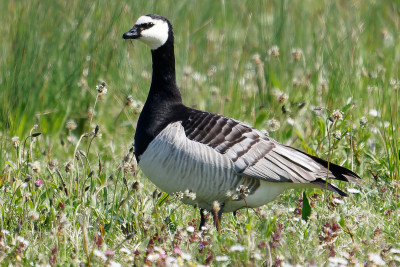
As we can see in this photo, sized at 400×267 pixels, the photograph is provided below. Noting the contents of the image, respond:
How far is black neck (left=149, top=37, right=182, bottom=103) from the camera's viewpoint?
524 centimetres

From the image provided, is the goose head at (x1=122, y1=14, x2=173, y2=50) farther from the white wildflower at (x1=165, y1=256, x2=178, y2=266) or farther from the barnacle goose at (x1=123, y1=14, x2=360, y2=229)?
the white wildflower at (x1=165, y1=256, x2=178, y2=266)

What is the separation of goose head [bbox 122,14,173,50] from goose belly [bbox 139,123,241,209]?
821 mm

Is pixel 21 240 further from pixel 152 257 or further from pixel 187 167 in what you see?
pixel 187 167

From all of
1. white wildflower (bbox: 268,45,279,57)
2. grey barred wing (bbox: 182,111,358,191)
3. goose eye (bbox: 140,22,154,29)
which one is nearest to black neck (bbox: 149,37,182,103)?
goose eye (bbox: 140,22,154,29)

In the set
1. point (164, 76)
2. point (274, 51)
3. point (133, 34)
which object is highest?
point (133, 34)

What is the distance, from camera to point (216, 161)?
471 centimetres

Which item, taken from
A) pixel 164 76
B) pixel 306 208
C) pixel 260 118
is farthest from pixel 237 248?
pixel 260 118

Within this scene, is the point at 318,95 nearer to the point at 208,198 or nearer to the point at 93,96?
the point at 93,96

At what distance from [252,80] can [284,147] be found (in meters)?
2.68

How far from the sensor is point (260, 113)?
7.02 metres

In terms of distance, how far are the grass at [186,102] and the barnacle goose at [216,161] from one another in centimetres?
15

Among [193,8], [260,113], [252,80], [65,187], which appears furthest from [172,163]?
[193,8]

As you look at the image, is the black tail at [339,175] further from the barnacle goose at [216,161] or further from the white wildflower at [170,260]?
the white wildflower at [170,260]

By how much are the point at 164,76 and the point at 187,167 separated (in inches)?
36.1
